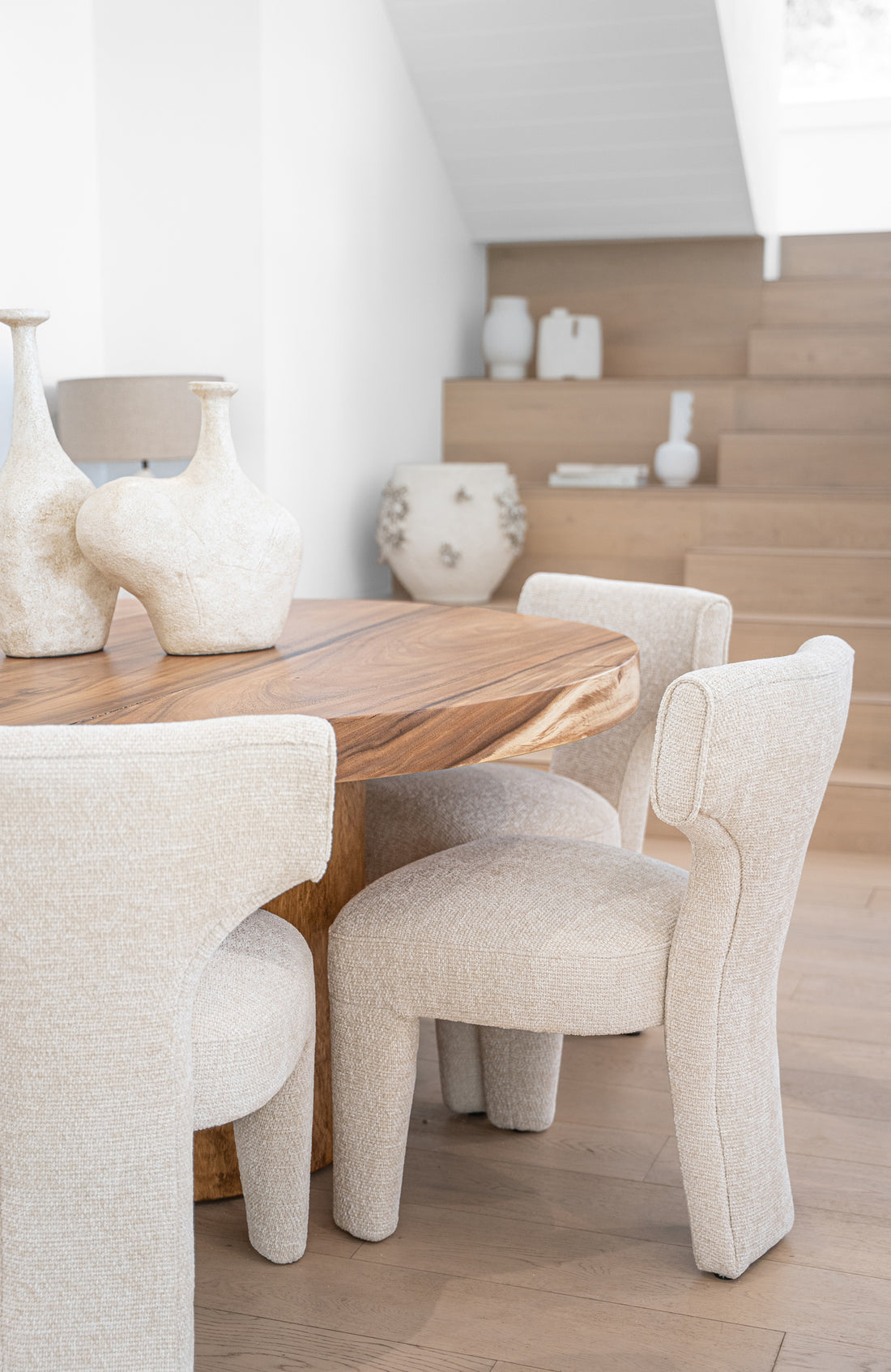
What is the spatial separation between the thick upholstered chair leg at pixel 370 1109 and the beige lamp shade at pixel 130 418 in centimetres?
154

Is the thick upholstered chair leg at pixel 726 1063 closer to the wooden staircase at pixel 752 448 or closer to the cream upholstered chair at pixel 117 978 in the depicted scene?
the cream upholstered chair at pixel 117 978

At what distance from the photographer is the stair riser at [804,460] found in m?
4.05

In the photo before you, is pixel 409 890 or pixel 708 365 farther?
pixel 708 365

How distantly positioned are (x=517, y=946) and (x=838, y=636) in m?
2.20

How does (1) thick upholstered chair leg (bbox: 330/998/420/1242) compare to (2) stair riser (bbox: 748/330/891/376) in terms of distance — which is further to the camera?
(2) stair riser (bbox: 748/330/891/376)

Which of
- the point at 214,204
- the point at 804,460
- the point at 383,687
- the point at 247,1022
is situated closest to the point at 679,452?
the point at 804,460

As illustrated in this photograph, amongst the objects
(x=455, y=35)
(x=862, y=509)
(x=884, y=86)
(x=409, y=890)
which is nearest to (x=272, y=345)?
(x=455, y=35)

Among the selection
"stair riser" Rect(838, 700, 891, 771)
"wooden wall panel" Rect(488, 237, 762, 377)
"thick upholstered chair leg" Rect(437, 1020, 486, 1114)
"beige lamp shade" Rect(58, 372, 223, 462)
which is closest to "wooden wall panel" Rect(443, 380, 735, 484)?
"wooden wall panel" Rect(488, 237, 762, 377)

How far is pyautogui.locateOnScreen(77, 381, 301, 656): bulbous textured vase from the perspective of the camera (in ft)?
5.04

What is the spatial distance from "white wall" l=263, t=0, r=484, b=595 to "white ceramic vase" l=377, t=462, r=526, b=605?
116mm

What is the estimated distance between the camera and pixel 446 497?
374 cm

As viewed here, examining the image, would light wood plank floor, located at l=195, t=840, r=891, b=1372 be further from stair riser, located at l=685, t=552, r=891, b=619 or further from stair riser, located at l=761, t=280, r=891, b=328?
stair riser, located at l=761, t=280, r=891, b=328

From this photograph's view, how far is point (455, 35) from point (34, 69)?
1367 mm

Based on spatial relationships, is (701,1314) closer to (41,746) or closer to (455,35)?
(41,746)
